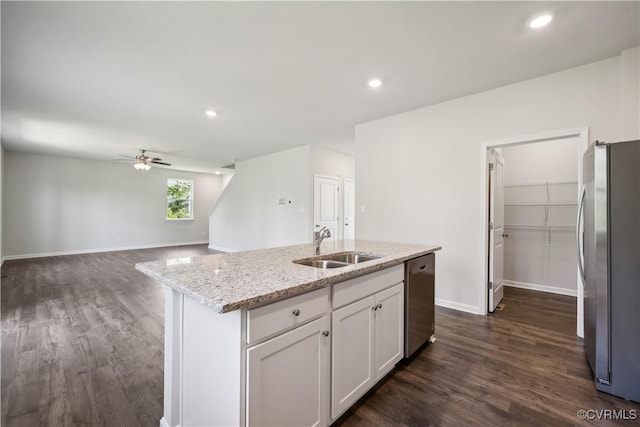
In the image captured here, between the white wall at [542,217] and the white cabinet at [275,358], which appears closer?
the white cabinet at [275,358]

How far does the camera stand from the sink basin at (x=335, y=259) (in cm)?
200

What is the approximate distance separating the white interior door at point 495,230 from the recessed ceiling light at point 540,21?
1.45m

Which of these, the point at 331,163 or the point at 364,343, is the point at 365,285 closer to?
the point at 364,343

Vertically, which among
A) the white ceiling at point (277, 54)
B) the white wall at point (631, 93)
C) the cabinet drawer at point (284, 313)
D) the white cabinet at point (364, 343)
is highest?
the white ceiling at point (277, 54)

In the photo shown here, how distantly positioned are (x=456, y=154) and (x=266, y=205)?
14.9ft

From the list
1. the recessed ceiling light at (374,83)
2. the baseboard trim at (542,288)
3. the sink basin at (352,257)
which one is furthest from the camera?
the baseboard trim at (542,288)

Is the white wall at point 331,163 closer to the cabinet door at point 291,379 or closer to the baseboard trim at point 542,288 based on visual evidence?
the baseboard trim at point 542,288

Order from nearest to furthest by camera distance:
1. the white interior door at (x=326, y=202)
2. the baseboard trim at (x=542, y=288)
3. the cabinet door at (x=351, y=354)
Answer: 1. the cabinet door at (x=351, y=354)
2. the baseboard trim at (x=542, y=288)
3. the white interior door at (x=326, y=202)

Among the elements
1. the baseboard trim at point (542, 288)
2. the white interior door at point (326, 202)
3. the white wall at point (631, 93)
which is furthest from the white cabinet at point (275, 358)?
the white interior door at point (326, 202)

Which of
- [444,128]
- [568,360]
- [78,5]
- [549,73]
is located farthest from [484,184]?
[78,5]

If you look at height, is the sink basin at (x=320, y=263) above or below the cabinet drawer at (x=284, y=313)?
above

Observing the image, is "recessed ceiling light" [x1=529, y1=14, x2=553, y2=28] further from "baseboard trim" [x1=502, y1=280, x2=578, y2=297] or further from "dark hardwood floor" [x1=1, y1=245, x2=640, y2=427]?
"baseboard trim" [x1=502, y1=280, x2=578, y2=297]

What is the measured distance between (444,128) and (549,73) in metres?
1.09

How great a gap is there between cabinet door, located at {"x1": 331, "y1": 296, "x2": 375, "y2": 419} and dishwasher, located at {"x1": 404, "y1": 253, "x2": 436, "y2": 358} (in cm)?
52
